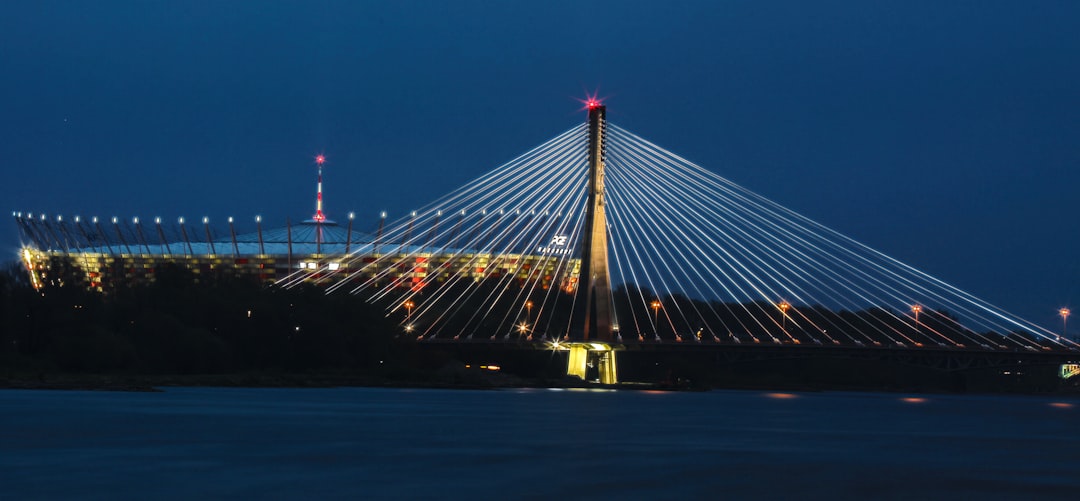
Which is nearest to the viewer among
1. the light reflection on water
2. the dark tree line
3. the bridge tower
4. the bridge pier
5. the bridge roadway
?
the light reflection on water

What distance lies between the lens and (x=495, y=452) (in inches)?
1359

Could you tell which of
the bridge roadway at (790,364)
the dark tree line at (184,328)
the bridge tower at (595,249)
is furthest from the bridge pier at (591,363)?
the dark tree line at (184,328)

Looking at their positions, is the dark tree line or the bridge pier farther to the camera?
the bridge pier

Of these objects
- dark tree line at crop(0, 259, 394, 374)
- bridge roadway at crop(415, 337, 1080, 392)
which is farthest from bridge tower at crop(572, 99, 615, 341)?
dark tree line at crop(0, 259, 394, 374)

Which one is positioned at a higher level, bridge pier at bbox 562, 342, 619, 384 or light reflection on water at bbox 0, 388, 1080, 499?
bridge pier at bbox 562, 342, 619, 384

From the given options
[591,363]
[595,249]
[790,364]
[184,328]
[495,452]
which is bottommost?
[495,452]

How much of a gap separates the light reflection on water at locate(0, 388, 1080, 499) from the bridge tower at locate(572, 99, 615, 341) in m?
15.8

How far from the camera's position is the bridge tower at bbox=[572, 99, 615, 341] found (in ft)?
242

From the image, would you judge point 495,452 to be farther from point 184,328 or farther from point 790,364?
point 790,364

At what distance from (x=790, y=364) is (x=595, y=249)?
44.4m

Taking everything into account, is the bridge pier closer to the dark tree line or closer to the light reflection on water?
the dark tree line

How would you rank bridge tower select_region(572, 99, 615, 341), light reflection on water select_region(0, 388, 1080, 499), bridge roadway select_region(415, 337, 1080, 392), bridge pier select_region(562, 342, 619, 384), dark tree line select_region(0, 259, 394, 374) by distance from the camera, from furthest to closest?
bridge pier select_region(562, 342, 619, 384), bridge roadway select_region(415, 337, 1080, 392), bridge tower select_region(572, 99, 615, 341), dark tree line select_region(0, 259, 394, 374), light reflection on water select_region(0, 388, 1080, 499)

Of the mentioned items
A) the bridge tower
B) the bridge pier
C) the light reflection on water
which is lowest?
the light reflection on water

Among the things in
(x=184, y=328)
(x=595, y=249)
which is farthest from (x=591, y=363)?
(x=184, y=328)
